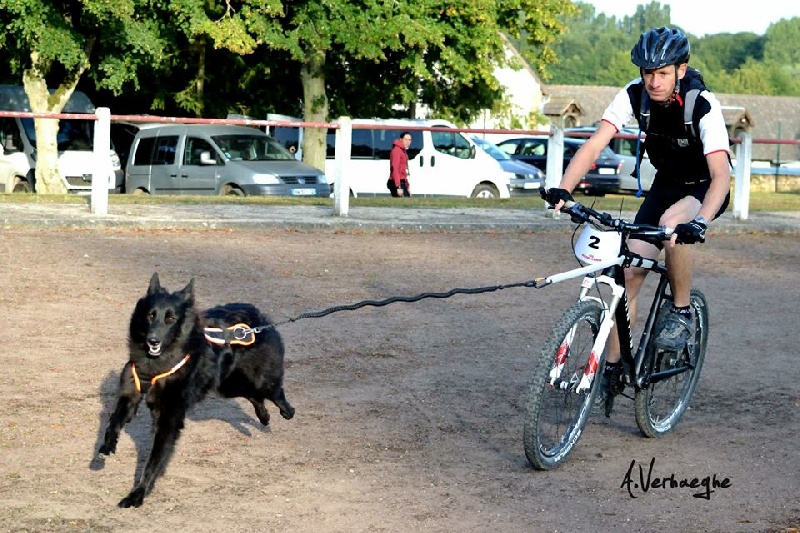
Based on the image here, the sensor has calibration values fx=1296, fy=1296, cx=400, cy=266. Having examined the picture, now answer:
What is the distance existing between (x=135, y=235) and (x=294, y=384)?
7687mm

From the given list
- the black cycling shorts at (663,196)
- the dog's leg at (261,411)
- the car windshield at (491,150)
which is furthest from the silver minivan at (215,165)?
the black cycling shorts at (663,196)

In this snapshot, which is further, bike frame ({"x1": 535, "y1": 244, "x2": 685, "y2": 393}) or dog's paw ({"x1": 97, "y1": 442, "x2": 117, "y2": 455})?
bike frame ({"x1": 535, "y1": 244, "x2": 685, "y2": 393})

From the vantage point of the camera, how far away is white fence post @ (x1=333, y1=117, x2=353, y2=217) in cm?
1708

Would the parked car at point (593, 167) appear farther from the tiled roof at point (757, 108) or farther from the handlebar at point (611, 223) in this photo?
the tiled roof at point (757, 108)

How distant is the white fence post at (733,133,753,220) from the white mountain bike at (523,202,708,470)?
44.5 ft

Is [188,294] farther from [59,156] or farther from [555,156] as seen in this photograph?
[59,156]

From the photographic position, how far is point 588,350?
6031 mm

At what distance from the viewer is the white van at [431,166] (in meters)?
29.1

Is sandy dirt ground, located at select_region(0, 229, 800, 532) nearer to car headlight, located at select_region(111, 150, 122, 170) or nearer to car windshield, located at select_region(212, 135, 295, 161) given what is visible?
car windshield, located at select_region(212, 135, 295, 161)

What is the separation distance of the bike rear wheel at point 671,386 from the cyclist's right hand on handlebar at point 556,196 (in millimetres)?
1080

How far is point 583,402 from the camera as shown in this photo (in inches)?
239

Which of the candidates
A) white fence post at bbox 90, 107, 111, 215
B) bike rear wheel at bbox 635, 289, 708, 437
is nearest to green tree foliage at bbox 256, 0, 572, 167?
white fence post at bbox 90, 107, 111, 215

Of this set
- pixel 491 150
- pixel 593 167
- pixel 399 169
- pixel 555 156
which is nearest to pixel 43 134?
pixel 399 169

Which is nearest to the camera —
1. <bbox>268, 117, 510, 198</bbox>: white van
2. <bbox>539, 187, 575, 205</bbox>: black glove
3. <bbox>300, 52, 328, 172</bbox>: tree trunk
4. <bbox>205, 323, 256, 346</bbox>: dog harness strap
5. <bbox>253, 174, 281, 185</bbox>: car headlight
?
<bbox>205, 323, 256, 346</bbox>: dog harness strap
